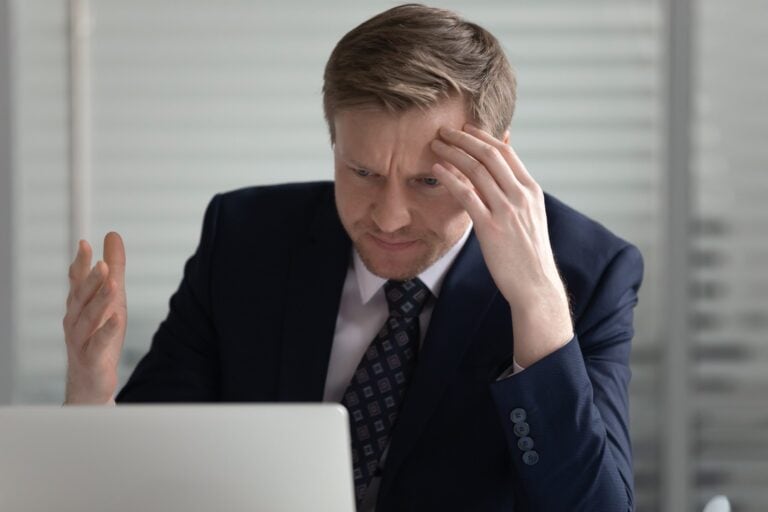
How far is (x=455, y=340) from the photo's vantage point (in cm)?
188

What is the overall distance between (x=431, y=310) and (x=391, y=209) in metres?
0.22

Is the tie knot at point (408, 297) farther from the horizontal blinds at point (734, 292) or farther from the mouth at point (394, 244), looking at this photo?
the horizontal blinds at point (734, 292)

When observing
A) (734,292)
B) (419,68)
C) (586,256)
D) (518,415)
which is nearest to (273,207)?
(419,68)

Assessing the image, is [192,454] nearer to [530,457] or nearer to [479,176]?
[530,457]

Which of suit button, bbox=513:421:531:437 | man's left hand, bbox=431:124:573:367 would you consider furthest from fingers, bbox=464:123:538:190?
suit button, bbox=513:421:531:437

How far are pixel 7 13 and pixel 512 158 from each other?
2193 mm

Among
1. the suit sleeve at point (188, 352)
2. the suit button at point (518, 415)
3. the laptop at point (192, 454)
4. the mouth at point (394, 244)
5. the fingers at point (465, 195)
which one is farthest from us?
the suit sleeve at point (188, 352)

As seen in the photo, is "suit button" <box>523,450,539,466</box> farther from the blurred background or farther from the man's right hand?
the blurred background

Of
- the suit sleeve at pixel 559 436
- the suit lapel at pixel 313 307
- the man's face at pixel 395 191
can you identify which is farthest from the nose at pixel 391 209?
the suit sleeve at pixel 559 436

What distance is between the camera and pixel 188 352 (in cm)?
209

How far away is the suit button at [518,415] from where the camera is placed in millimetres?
1665

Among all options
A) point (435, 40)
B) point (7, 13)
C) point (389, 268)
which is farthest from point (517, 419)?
point (7, 13)

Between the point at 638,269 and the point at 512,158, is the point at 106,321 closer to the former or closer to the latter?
the point at 512,158

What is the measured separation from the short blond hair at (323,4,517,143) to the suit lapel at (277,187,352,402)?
0.24 m
